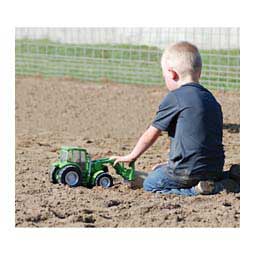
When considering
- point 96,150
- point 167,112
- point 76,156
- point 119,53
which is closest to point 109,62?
point 119,53

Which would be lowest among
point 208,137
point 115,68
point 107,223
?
point 107,223

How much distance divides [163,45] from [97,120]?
3175 mm

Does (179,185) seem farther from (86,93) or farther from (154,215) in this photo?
(86,93)

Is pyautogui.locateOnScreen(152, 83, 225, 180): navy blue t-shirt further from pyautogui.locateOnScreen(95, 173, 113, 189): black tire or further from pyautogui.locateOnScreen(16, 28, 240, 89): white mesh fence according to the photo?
pyautogui.locateOnScreen(16, 28, 240, 89): white mesh fence

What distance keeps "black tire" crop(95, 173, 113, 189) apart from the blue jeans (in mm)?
271

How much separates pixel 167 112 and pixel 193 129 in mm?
204

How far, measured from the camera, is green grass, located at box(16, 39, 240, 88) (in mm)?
10016

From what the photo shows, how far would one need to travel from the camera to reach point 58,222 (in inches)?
148

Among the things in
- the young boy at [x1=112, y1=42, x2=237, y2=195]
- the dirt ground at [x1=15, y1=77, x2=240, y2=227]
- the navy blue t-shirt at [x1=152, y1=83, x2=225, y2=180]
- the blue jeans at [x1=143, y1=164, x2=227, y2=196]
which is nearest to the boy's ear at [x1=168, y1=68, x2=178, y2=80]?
the young boy at [x1=112, y1=42, x2=237, y2=195]

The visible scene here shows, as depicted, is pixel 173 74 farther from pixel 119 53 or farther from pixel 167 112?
pixel 119 53

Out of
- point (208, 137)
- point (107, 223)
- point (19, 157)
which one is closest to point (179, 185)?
point (208, 137)

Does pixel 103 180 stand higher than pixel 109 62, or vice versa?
pixel 109 62

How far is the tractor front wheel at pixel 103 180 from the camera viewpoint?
4590mm

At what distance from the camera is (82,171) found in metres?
4.63
